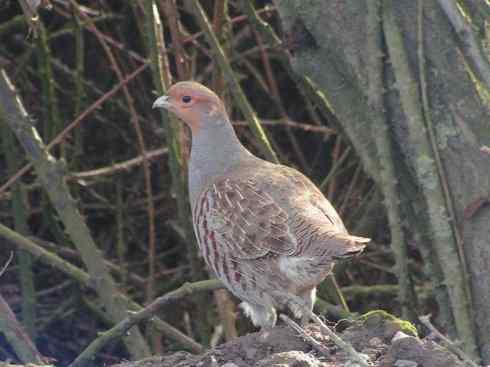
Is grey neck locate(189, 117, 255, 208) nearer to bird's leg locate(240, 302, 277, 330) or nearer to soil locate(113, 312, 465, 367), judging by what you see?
bird's leg locate(240, 302, 277, 330)

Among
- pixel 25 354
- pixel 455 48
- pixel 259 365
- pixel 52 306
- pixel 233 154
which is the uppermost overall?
pixel 455 48

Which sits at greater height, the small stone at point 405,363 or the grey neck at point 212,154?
the grey neck at point 212,154

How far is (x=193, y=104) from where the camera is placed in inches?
188

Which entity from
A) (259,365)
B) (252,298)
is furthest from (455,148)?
(259,365)

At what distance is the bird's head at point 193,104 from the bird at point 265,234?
11 mm

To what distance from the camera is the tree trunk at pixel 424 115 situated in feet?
13.1

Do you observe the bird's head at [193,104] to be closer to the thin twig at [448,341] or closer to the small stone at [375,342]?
the small stone at [375,342]

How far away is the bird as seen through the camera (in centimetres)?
400

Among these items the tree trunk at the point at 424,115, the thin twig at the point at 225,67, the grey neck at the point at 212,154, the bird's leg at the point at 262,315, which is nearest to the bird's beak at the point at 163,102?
the grey neck at the point at 212,154

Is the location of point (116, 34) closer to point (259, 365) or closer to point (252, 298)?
point (252, 298)

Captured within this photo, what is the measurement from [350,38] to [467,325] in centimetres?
122

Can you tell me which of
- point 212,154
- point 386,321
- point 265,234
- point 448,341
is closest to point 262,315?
point 265,234

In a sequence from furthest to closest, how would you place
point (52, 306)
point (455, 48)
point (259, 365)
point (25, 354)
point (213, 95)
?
1. point (52, 306)
2. point (213, 95)
3. point (25, 354)
4. point (455, 48)
5. point (259, 365)

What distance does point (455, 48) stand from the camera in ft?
13.2
